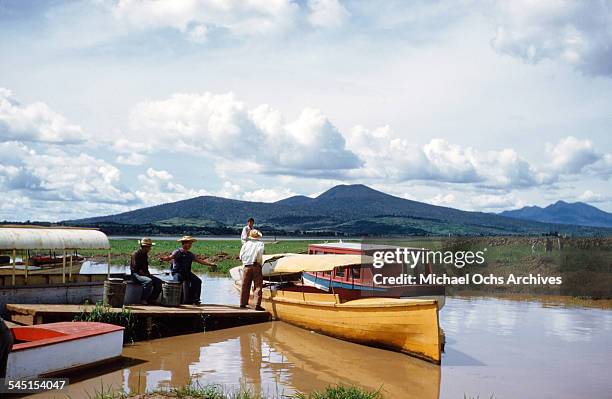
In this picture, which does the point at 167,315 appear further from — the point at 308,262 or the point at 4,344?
the point at 4,344

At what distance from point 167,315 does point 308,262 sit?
4536mm

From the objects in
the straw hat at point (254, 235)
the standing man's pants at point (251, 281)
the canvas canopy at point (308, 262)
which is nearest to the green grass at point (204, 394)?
the canvas canopy at point (308, 262)

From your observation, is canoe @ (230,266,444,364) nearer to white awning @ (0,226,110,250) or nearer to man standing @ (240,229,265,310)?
man standing @ (240,229,265,310)

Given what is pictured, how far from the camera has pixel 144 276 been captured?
17.7 meters

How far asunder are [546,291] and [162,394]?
23126 mm

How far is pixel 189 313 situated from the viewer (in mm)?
16969

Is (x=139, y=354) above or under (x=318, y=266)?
under

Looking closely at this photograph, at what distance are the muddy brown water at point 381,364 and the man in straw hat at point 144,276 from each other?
195 cm

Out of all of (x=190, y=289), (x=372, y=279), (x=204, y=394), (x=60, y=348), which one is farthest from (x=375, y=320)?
(x=60, y=348)

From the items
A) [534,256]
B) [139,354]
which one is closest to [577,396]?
[139,354]

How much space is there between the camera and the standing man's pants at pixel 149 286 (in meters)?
17.5

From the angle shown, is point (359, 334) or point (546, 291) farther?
point (546, 291)

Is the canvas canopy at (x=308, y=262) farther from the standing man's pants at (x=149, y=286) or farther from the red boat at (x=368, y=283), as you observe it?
the standing man's pants at (x=149, y=286)

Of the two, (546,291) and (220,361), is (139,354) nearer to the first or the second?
(220,361)
